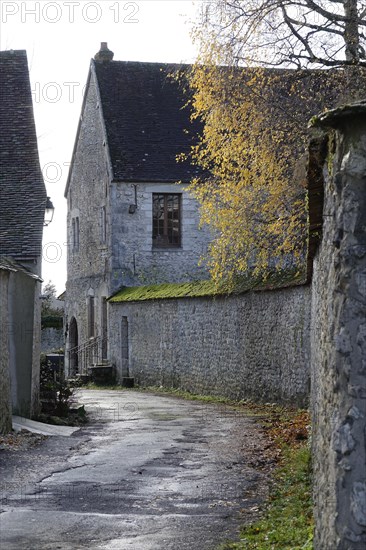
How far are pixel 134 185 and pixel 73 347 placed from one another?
27.6ft

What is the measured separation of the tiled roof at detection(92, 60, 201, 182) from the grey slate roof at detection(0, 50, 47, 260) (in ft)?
32.7

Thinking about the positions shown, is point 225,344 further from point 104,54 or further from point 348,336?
A: point 348,336

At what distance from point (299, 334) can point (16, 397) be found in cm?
553

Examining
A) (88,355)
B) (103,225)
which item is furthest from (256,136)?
(88,355)

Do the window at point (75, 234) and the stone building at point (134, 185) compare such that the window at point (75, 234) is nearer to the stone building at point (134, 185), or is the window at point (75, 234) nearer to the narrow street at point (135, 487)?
the stone building at point (134, 185)

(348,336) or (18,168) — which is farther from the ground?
(18,168)

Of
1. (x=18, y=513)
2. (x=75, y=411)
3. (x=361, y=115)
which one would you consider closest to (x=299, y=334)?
(x=75, y=411)

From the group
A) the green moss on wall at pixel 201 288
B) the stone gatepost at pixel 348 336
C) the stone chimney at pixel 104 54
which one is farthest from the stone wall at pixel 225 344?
the stone gatepost at pixel 348 336

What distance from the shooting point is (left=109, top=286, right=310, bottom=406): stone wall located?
20500 millimetres

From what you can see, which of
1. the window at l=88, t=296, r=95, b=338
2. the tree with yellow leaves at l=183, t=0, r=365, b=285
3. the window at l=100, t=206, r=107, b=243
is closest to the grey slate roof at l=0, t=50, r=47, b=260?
the tree with yellow leaves at l=183, t=0, r=365, b=285

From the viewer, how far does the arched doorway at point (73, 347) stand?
3888cm

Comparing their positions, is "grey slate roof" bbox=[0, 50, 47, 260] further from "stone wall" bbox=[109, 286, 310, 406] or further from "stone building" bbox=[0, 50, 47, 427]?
"stone wall" bbox=[109, 286, 310, 406]

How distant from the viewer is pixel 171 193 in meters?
34.8

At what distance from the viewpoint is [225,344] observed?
24.8m
